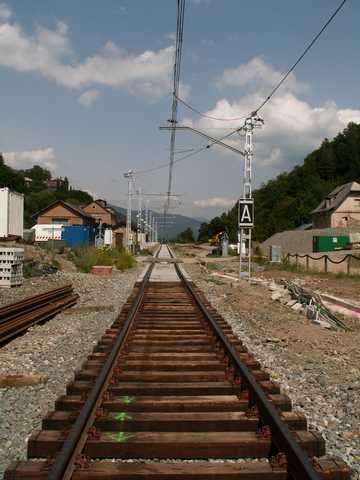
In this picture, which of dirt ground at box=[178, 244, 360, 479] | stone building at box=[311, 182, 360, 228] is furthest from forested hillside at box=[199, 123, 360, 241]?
dirt ground at box=[178, 244, 360, 479]

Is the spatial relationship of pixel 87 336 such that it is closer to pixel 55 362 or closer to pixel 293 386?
pixel 55 362

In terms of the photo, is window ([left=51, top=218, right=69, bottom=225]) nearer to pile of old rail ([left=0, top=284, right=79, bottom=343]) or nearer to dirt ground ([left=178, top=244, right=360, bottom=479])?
dirt ground ([left=178, top=244, right=360, bottom=479])

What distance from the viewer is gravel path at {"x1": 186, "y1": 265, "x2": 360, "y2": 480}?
4973 millimetres

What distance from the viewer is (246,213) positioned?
19.6m

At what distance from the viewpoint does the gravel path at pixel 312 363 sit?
4.97 m

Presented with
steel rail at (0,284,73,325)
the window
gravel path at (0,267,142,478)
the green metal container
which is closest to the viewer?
gravel path at (0,267,142,478)

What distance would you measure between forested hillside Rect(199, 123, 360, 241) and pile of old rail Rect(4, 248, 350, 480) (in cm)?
9732

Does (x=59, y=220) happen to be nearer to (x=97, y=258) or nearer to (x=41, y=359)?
(x=97, y=258)

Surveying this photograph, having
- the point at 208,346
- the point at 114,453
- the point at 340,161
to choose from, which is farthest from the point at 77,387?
the point at 340,161

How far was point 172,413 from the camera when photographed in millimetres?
4836

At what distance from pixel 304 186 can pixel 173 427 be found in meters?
131

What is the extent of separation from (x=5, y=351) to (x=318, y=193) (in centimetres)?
11504

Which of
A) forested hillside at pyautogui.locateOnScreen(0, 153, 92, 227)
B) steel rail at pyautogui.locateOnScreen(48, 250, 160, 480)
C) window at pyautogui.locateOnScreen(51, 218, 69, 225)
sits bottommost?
steel rail at pyautogui.locateOnScreen(48, 250, 160, 480)

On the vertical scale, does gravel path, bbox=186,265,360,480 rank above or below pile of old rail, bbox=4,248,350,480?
below
